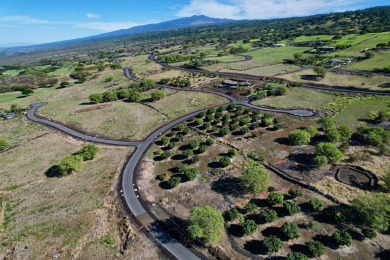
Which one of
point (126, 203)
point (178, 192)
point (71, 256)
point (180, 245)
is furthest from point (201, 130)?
point (71, 256)

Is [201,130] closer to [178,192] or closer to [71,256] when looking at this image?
[178,192]

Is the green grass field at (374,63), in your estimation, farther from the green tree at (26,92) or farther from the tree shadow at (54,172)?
the green tree at (26,92)

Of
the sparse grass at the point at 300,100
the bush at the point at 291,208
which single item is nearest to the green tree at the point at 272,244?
the bush at the point at 291,208

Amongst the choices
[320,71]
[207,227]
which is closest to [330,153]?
[207,227]

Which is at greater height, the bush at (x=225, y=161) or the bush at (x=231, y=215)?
the bush at (x=225, y=161)

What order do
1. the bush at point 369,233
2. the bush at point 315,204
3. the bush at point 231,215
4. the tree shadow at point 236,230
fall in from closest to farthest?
1. the bush at point 369,233
2. the tree shadow at point 236,230
3. the bush at point 231,215
4. the bush at point 315,204

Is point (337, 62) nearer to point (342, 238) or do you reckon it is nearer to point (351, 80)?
point (351, 80)

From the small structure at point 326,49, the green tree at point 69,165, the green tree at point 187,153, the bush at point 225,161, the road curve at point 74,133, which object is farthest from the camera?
the small structure at point 326,49
